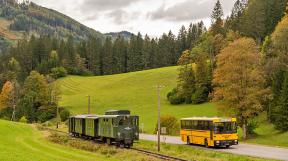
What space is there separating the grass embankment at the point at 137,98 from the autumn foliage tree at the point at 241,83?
4.01m

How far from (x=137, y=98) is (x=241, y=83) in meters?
57.3

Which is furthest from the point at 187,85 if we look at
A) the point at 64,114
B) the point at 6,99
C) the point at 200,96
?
the point at 6,99

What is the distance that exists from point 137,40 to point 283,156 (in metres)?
162

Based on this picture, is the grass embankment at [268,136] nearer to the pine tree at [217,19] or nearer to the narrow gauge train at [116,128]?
the narrow gauge train at [116,128]

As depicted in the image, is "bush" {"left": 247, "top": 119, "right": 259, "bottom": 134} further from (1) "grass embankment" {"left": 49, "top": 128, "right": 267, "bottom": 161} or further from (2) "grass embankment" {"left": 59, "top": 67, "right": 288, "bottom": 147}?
(1) "grass embankment" {"left": 49, "top": 128, "right": 267, "bottom": 161}

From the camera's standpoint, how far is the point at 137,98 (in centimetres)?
11344

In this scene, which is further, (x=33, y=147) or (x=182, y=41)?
(x=182, y=41)

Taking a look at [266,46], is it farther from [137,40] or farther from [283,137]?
[137,40]

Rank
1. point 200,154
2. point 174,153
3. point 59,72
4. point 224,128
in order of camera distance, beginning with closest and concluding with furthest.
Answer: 1. point 174,153
2. point 200,154
3. point 224,128
4. point 59,72

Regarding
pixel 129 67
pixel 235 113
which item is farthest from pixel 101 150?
pixel 129 67

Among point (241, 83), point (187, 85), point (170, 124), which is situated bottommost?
point (170, 124)

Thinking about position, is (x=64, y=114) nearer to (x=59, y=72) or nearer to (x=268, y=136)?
(x=268, y=136)

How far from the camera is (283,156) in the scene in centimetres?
3759

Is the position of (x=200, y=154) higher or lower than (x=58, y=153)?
lower
